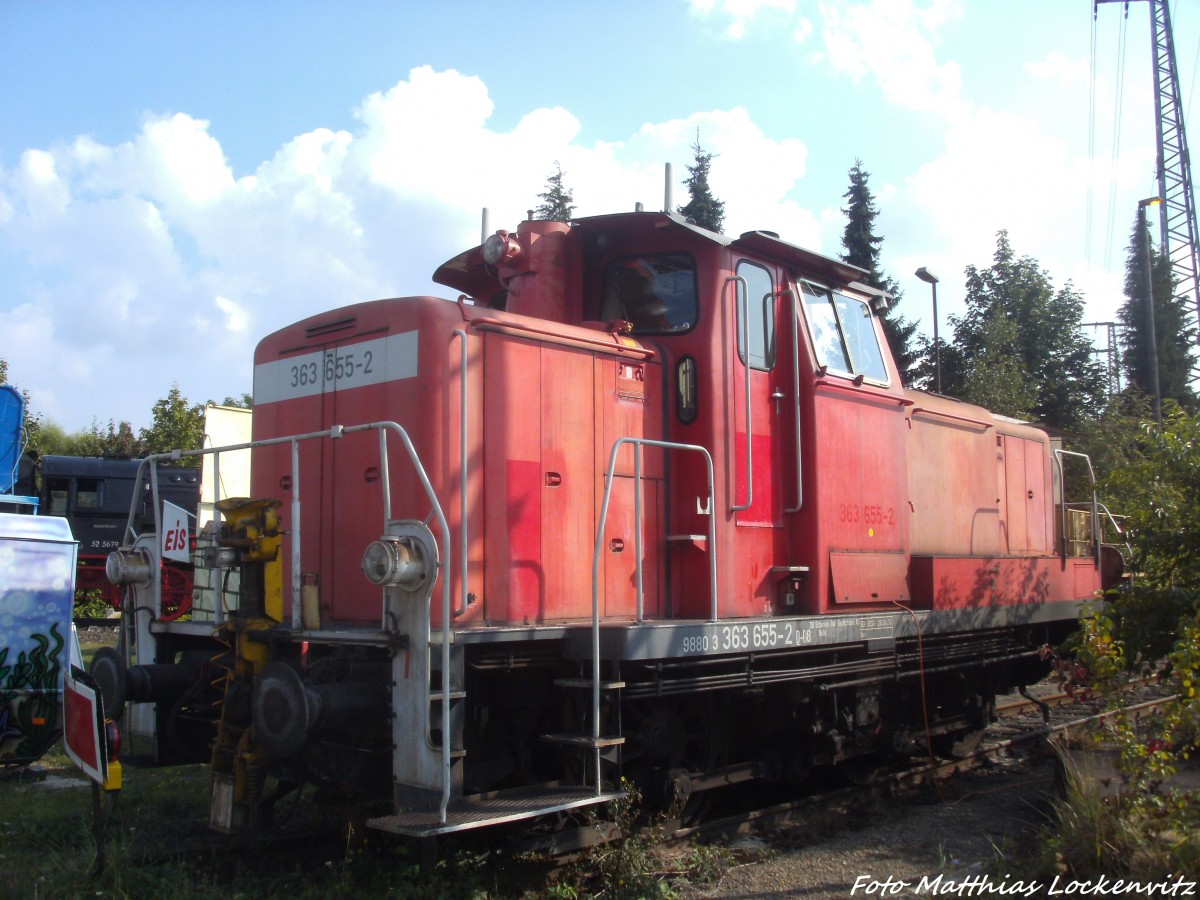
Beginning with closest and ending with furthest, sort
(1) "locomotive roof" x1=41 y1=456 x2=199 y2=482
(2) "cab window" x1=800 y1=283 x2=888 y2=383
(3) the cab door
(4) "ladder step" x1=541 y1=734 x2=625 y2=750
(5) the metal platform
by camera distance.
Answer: (5) the metal platform, (4) "ladder step" x1=541 y1=734 x2=625 y2=750, (3) the cab door, (2) "cab window" x1=800 y1=283 x2=888 y2=383, (1) "locomotive roof" x1=41 y1=456 x2=199 y2=482

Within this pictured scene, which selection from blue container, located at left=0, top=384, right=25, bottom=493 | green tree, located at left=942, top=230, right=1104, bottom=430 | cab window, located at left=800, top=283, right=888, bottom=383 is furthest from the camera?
green tree, located at left=942, top=230, right=1104, bottom=430

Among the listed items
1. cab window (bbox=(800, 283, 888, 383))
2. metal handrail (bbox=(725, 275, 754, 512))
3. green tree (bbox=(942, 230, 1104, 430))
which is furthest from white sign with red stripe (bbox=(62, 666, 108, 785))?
green tree (bbox=(942, 230, 1104, 430))

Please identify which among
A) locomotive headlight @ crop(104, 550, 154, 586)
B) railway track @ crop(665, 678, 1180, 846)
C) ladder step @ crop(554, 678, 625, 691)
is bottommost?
railway track @ crop(665, 678, 1180, 846)

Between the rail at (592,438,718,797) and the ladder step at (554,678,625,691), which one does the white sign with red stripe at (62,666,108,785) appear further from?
the rail at (592,438,718,797)

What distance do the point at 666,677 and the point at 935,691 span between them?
3.66 metres

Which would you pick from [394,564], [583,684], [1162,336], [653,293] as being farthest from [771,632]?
[1162,336]

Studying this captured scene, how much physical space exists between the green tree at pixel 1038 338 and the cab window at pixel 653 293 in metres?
22.9

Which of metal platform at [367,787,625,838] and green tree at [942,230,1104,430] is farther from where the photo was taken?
green tree at [942,230,1104,430]

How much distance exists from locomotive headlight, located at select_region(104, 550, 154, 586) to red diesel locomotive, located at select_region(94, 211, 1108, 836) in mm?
16

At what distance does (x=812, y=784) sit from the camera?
7.88 m

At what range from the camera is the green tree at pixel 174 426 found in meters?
25.9

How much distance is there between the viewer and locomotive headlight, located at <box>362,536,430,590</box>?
15.5 ft

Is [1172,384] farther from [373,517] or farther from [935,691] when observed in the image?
[373,517]

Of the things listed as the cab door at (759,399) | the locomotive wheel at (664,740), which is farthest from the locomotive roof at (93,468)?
the locomotive wheel at (664,740)
